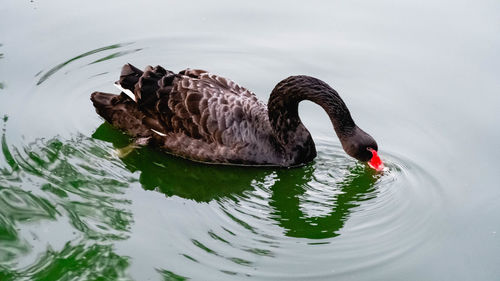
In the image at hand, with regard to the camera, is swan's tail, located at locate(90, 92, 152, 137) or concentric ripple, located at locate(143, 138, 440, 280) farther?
swan's tail, located at locate(90, 92, 152, 137)

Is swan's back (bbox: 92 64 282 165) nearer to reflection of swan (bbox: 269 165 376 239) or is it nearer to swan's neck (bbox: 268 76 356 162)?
swan's neck (bbox: 268 76 356 162)

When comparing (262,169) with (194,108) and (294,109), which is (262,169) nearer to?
(294,109)

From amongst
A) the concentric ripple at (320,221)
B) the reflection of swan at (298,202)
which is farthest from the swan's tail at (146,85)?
the reflection of swan at (298,202)

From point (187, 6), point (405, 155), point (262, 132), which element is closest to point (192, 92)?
point (262, 132)

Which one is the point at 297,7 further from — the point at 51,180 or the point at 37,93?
the point at 51,180

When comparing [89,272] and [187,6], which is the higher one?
[187,6]

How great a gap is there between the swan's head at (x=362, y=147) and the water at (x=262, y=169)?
0.17 metres

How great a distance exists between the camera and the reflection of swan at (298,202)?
5.61 metres

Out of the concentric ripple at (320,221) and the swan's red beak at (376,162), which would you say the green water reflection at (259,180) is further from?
the swan's red beak at (376,162)

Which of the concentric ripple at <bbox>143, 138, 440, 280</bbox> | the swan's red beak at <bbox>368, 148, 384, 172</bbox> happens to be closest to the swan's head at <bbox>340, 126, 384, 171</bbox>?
the swan's red beak at <bbox>368, 148, 384, 172</bbox>

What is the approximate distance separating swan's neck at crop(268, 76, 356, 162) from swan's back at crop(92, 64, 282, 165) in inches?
4.7

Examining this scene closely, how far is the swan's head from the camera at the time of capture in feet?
19.6

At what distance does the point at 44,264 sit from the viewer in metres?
5.01

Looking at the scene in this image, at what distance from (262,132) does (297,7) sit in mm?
2429
